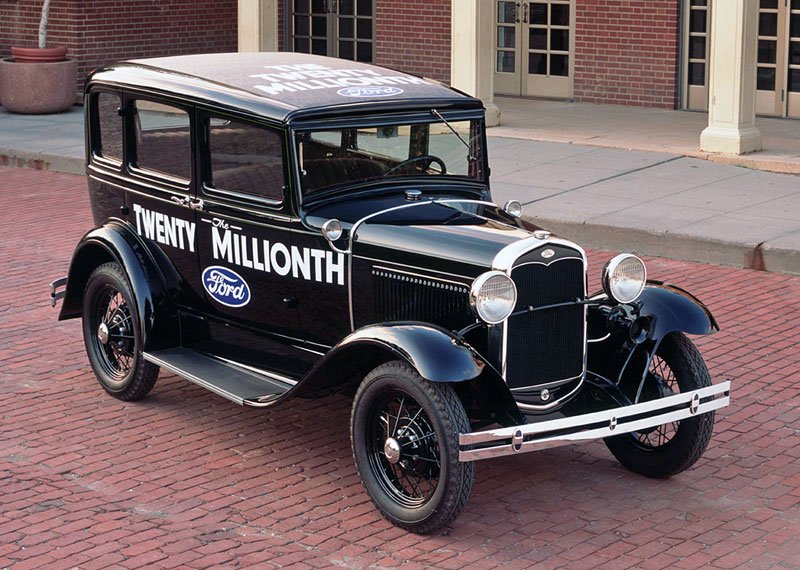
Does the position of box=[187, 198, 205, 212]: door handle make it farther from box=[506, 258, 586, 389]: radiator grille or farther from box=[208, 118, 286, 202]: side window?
box=[506, 258, 586, 389]: radiator grille

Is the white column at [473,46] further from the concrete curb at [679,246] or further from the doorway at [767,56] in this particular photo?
the concrete curb at [679,246]

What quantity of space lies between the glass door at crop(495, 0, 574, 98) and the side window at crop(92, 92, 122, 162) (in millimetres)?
10694

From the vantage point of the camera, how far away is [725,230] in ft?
33.9

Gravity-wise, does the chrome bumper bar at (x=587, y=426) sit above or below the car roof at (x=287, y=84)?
below

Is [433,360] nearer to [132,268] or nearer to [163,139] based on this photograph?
[132,268]

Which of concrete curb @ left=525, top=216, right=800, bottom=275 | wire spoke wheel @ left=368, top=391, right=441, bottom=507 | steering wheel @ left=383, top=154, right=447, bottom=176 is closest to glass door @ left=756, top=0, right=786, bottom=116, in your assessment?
concrete curb @ left=525, top=216, right=800, bottom=275

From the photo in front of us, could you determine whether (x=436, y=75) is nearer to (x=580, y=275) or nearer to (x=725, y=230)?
(x=725, y=230)

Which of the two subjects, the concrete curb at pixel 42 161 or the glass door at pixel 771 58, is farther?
the glass door at pixel 771 58

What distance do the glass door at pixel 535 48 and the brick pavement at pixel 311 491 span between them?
33.0 feet

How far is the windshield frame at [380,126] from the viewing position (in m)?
6.30

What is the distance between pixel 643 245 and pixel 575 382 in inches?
182

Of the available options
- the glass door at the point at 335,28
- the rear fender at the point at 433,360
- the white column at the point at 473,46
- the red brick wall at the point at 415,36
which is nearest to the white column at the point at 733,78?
the white column at the point at 473,46

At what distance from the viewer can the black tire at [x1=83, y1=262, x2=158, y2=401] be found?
23.2ft

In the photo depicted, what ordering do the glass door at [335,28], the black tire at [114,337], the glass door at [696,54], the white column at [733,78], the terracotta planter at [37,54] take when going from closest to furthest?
the black tire at [114,337] < the white column at [733,78] < the glass door at [696,54] < the terracotta planter at [37,54] < the glass door at [335,28]
